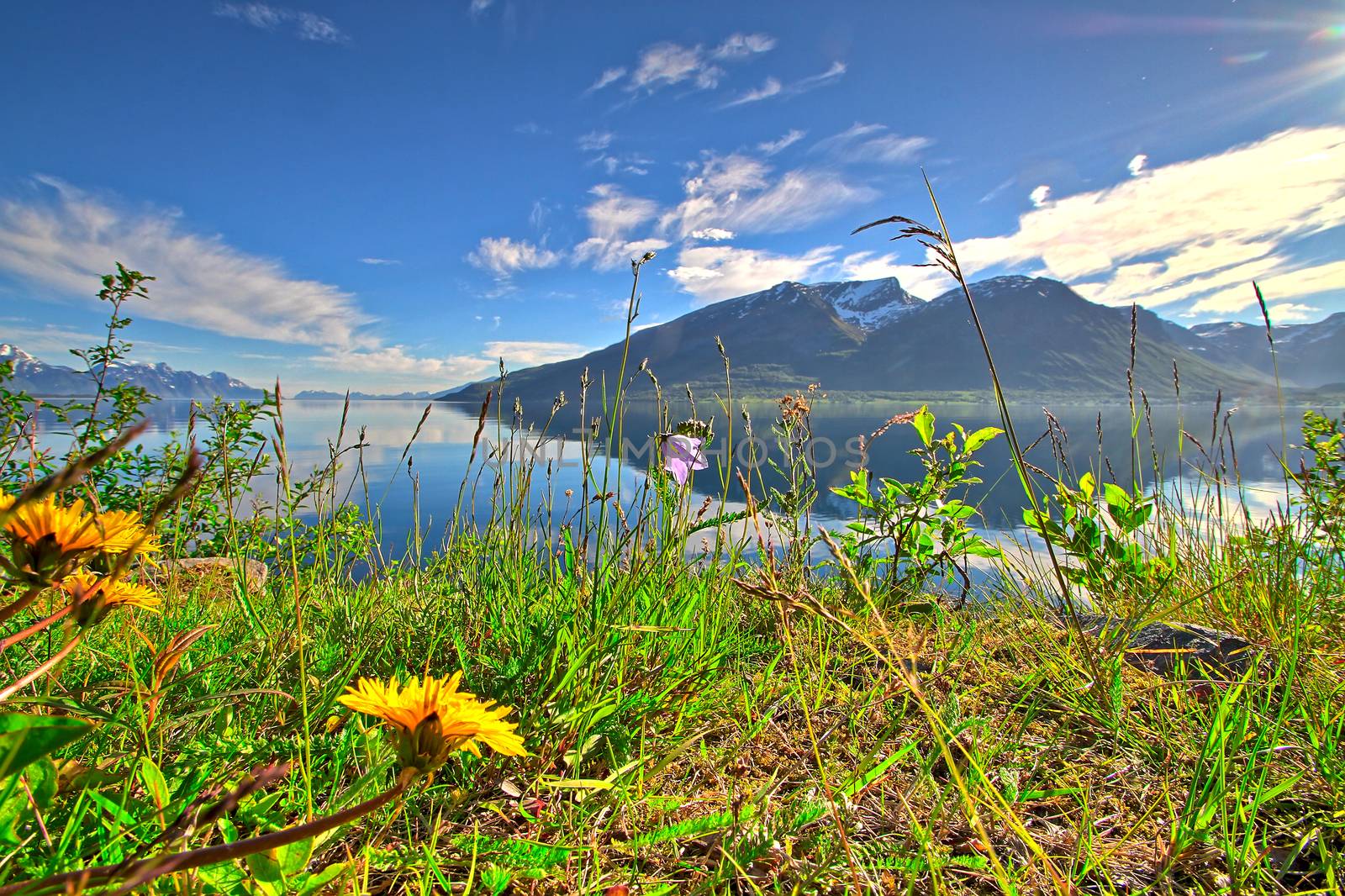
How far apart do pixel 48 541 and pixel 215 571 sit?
3.37m

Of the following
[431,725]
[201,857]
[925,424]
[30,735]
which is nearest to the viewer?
[201,857]

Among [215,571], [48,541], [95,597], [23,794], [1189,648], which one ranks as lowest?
[215,571]

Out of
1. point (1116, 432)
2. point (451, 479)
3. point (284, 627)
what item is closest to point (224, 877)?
point (284, 627)

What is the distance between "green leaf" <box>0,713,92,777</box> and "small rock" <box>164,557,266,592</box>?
1.66 metres

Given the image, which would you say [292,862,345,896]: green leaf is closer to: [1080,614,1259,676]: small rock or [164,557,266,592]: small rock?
[164,557,266,592]: small rock

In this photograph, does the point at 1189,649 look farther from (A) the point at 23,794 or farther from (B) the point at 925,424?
(A) the point at 23,794

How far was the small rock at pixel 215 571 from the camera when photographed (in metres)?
2.78

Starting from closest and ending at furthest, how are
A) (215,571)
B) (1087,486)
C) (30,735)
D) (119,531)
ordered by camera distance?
(30,735), (119,531), (1087,486), (215,571)

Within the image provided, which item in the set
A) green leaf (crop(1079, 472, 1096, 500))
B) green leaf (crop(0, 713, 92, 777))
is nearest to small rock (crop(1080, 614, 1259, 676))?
green leaf (crop(1079, 472, 1096, 500))

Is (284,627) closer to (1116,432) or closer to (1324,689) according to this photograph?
(1324,689)

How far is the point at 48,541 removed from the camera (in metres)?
0.76

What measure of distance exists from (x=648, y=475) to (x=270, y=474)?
6.84 metres

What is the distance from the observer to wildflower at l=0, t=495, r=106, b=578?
75cm

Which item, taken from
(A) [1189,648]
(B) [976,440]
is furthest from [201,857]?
(B) [976,440]
